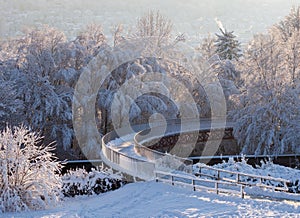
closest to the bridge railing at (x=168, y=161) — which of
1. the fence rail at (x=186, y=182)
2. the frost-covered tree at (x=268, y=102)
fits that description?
the fence rail at (x=186, y=182)

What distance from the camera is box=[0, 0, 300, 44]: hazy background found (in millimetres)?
81500

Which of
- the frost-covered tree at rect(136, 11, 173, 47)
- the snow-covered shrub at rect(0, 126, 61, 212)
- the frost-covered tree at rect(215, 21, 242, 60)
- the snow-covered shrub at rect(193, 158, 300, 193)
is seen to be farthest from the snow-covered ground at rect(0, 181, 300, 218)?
the frost-covered tree at rect(215, 21, 242, 60)

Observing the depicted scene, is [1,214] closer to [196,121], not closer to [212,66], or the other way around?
[196,121]

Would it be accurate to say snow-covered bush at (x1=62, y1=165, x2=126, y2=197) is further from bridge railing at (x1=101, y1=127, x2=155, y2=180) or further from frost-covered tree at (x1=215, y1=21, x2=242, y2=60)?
frost-covered tree at (x1=215, y1=21, x2=242, y2=60)

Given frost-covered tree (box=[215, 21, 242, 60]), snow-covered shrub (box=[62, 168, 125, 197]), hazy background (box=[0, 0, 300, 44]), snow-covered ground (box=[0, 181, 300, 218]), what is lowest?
snow-covered shrub (box=[62, 168, 125, 197])

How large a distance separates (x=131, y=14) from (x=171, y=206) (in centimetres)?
7337

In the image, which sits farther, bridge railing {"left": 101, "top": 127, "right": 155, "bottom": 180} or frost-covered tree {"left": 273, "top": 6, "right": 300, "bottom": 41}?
frost-covered tree {"left": 273, "top": 6, "right": 300, "bottom": 41}

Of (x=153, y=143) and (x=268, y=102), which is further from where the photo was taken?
(x=268, y=102)

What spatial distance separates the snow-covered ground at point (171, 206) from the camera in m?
14.9

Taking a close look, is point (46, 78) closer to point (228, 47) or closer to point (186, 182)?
point (186, 182)

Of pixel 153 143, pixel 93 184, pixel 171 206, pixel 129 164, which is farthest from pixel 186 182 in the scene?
pixel 153 143

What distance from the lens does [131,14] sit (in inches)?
3401

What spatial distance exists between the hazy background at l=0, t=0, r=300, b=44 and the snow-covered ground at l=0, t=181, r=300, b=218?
6067 cm

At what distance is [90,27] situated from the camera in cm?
4344
